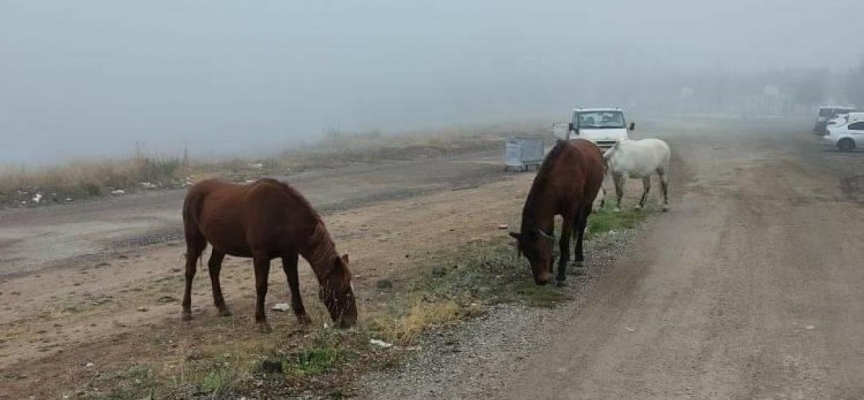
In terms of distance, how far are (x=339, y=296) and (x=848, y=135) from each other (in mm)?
41512

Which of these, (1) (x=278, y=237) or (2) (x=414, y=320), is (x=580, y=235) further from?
(1) (x=278, y=237)

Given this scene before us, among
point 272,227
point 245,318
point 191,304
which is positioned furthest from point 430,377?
point 191,304

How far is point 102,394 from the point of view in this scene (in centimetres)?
676

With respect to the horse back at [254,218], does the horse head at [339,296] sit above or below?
below

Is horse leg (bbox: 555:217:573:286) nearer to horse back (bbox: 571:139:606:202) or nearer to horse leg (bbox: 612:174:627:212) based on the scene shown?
horse back (bbox: 571:139:606:202)

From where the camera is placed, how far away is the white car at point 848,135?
139ft

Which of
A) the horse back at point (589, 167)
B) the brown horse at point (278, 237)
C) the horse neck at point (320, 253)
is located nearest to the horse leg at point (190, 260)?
the brown horse at point (278, 237)

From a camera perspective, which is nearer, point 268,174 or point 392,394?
point 392,394

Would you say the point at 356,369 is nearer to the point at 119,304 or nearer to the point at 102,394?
the point at 102,394

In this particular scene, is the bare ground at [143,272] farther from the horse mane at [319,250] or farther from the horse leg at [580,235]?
the horse leg at [580,235]

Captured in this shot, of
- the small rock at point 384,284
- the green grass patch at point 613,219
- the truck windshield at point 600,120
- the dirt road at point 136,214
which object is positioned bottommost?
the dirt road at point 136,214

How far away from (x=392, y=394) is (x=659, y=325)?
140 inches

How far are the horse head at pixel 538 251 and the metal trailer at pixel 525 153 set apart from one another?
22097 mm

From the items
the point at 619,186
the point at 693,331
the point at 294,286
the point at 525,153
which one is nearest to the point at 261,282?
the point at 294,286
